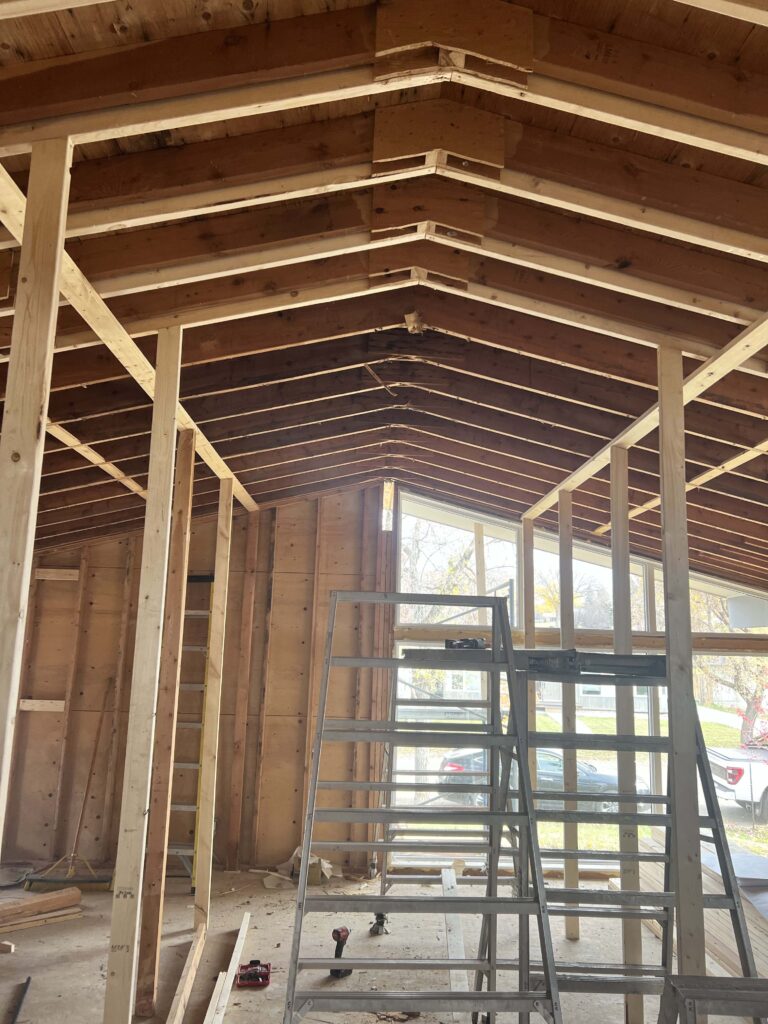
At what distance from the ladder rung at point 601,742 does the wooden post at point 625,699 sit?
2.04 feet

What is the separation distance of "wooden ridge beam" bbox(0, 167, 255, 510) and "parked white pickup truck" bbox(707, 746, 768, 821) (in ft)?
24.5

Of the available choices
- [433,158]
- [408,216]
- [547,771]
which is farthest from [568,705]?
[433,158]

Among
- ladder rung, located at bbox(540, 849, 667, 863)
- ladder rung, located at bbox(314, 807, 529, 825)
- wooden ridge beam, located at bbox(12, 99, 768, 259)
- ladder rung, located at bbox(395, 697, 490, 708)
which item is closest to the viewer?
wooden ridge beam, located at bbox(12, 99, 768, 259)

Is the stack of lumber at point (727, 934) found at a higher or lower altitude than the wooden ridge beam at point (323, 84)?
lower

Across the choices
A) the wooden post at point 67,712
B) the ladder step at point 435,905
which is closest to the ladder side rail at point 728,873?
the ladder step at point 435,905

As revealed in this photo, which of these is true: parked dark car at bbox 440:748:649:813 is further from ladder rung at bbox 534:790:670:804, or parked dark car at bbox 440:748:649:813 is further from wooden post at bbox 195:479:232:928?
ladder rung at bbox 534:790:670:804

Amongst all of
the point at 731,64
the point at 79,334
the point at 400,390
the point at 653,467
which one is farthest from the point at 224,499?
the point at 731,64

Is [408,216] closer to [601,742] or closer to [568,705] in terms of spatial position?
[601,742]

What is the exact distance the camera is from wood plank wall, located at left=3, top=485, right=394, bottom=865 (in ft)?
26.1

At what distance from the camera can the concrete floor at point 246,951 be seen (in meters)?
4.80

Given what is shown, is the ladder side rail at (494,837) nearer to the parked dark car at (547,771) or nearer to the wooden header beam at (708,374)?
the wooden header beam at (708,374)

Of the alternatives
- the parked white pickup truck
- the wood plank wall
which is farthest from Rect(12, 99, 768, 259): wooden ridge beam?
the parked white pickup truck

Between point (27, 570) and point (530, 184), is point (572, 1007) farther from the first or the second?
point (530, 184)

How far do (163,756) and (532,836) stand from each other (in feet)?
8.86
